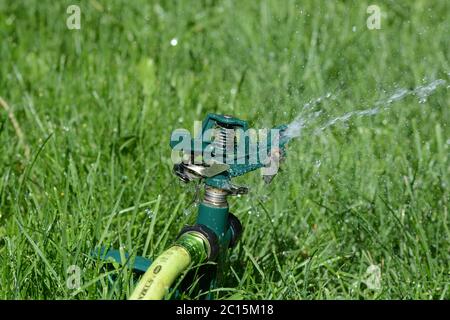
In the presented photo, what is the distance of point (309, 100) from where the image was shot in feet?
9.53

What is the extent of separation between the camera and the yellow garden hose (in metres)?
1.61

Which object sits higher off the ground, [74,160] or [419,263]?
[74,160]

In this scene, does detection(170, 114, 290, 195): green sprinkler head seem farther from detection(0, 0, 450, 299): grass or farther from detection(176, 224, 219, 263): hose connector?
detection(0, 0, 450, 299): grass

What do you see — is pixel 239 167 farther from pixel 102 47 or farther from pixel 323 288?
pixel 102 47

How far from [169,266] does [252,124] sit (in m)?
0.91

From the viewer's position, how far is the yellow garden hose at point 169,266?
5.27ft

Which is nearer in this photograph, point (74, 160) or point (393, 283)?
point (393, 283)

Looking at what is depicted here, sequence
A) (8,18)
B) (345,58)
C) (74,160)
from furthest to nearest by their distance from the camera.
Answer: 1. (8,18)
2. (345,58)
3. (74,160)

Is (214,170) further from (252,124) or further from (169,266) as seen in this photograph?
(252,124)

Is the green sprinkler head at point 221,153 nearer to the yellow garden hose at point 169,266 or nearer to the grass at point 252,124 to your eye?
the yellow garden hose at point 169,266

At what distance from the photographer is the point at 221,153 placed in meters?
1.74

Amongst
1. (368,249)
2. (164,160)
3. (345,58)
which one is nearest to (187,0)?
(345,58)

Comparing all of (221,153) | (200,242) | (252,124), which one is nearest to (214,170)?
(221,153)

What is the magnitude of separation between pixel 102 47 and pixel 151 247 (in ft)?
4.76
